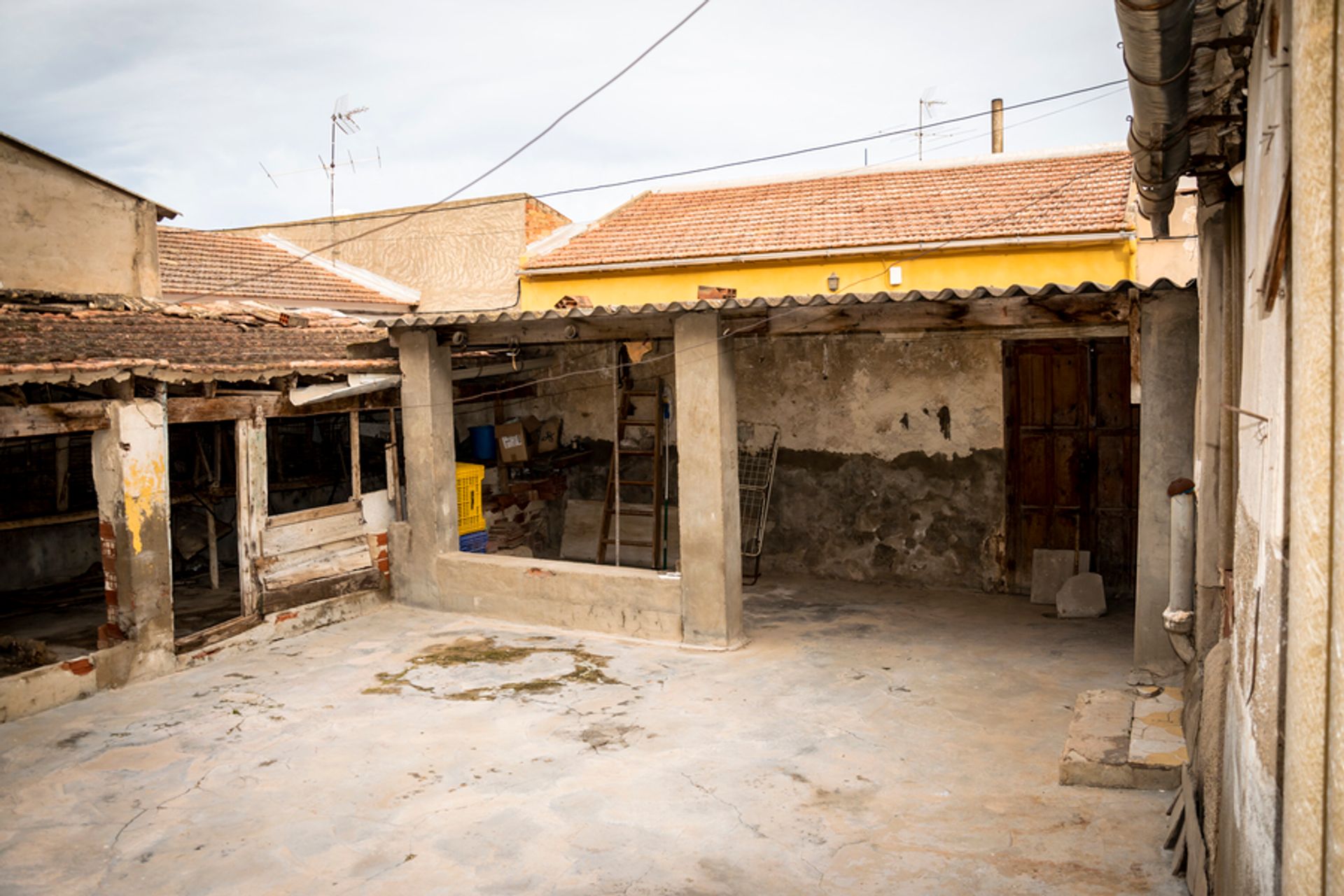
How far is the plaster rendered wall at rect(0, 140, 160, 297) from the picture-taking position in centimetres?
1060

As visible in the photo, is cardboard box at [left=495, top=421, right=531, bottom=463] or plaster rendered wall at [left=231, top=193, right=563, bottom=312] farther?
plaster rendered wall at [left=231, top=193, right=563, bottom=312]

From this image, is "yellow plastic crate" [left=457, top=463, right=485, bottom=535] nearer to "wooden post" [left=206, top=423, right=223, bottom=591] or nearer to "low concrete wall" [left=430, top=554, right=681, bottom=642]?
"low concrete wall" [left=430, top=554, right=681, bottom=642]

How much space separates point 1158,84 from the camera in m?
3.46

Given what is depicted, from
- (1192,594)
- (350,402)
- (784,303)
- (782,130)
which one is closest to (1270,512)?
(1192,594)

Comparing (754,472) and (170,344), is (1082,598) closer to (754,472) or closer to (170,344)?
(754,472)

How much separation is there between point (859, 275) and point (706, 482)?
214 inches

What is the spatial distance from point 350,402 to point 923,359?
5.99 metres

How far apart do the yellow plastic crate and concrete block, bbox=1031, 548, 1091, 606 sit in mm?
5996

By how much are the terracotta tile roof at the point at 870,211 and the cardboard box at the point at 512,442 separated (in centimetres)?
325

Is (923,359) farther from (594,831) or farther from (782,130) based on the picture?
(782,130)

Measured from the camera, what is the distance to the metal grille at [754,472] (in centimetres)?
1138

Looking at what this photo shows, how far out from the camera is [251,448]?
891 cm

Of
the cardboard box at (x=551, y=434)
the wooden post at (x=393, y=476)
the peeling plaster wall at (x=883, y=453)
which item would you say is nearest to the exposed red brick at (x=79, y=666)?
the wooden post at (x=393, y=476)

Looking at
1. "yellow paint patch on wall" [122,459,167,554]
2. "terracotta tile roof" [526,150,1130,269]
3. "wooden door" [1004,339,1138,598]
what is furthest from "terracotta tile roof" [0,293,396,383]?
"wooden door" [1004,339,1138,598]
